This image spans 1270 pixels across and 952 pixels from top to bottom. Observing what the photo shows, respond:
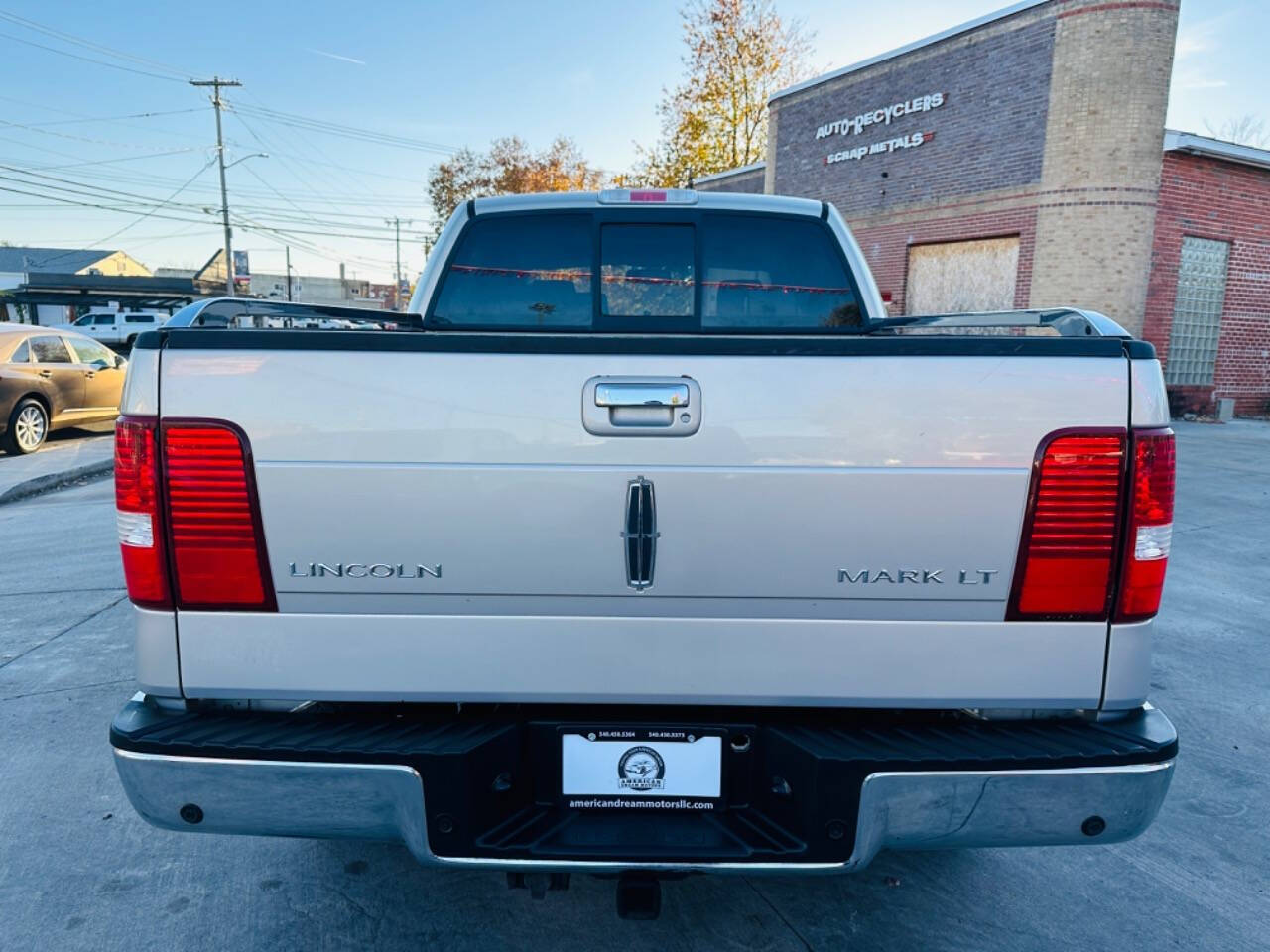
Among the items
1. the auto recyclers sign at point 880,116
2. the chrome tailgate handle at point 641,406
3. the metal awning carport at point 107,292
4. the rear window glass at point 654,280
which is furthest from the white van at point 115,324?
the chrome tailgate handle at point 641,406

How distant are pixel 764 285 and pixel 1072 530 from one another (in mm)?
2062

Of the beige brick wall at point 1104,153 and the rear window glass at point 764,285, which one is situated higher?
the beige brick wall at point 1104,153

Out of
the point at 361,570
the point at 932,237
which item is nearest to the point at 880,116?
the point at 932,237

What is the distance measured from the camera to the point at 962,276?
17.3 meters

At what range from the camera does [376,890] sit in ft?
8.40

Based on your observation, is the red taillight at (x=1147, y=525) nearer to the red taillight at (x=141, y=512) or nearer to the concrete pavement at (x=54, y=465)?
the red taillight at (x=141, y=512)

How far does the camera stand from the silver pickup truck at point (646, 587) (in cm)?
174

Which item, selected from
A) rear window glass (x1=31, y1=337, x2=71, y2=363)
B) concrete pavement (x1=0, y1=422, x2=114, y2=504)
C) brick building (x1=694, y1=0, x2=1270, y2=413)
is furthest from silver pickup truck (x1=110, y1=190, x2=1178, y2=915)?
brick building (x1=694, y1=0, x2=1270, y2=413)

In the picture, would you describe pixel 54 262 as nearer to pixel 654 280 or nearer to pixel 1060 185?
pixel 1060 185

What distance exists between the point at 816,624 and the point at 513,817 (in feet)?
2.64

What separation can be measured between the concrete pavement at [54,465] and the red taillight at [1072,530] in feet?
32.4

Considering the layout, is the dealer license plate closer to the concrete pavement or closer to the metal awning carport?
the concrete pavement

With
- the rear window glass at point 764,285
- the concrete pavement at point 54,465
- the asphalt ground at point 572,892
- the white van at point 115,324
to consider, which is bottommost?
the asphalt ground at point 572,892

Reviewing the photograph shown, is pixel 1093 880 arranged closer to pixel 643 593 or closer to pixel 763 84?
pixel 643 593
